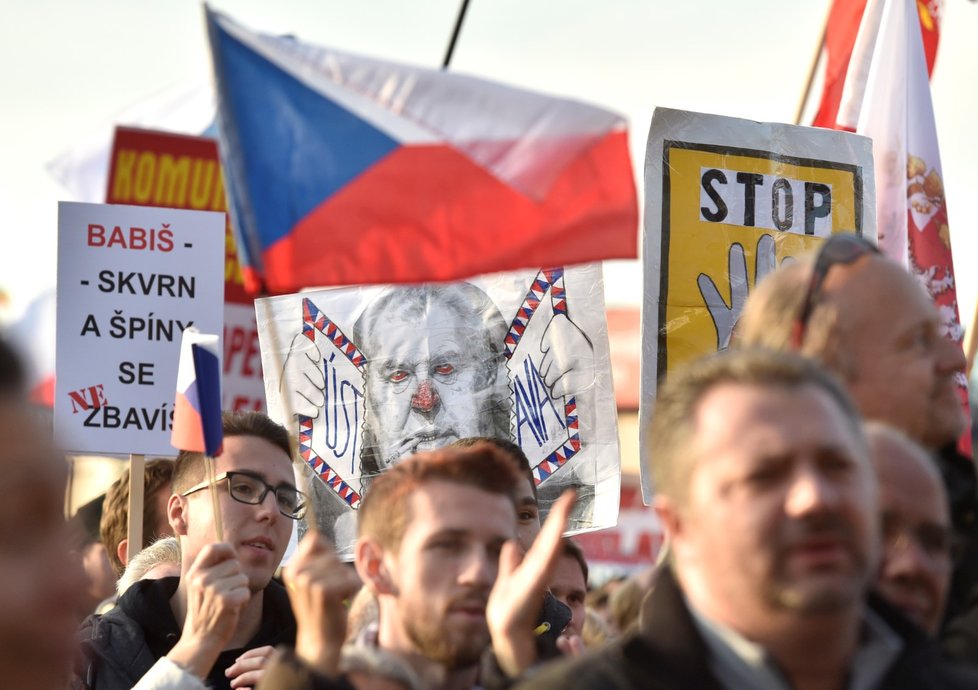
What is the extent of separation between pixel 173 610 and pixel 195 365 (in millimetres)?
873

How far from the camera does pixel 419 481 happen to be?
3.61m

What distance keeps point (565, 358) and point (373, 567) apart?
9.93ft

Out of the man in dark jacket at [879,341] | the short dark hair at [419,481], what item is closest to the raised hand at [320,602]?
the short dark hair at [419,481]

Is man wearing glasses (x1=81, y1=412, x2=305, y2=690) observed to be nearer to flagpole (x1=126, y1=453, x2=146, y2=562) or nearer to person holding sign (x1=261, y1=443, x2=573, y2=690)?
flagpole (x1=126, y1=453, x2=146, y2=562)

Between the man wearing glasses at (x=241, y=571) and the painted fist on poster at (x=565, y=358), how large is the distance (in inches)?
54.6

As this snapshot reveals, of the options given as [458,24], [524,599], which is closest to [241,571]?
[524,599]

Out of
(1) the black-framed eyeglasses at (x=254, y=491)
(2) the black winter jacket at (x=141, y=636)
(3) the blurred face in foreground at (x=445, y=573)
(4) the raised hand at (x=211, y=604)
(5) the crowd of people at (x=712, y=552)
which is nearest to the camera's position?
(5) the crowd of people at (x=712, y=552)

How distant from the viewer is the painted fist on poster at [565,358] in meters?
6.46

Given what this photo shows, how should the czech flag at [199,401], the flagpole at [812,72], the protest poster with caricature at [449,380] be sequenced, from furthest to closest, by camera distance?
1. the flagpole at [812,72]
2. the protest poster with caricature at [449,380]
3. the czech flag at [199,401]

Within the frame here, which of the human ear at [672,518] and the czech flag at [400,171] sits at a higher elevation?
the czech flag at [400,171]

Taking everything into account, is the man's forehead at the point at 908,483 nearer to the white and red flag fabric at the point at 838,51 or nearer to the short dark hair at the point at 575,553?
the short dark hair at the point at 575,553

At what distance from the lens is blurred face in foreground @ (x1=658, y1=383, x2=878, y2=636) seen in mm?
2607

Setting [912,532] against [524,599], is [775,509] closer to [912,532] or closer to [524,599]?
[912,532]

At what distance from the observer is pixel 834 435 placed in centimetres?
270
